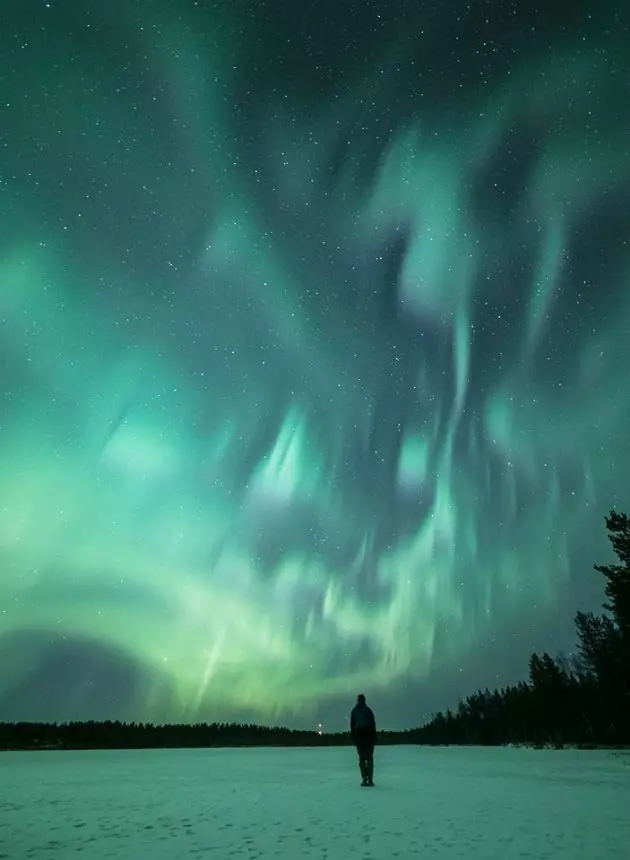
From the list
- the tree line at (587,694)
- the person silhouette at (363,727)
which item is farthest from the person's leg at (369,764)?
the tree line at (587,694)

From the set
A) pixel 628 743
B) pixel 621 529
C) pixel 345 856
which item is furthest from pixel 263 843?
pixel 628 743

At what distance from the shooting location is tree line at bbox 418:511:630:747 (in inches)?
1770

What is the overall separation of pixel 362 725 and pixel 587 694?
72.2 meters

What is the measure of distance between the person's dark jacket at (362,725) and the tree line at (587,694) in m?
32.5

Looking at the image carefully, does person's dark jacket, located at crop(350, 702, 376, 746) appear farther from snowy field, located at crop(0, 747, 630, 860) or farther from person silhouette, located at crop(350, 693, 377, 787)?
snowy field, located at crop(0, 747, 630, 860)

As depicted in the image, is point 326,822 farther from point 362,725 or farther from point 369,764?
point 369,764

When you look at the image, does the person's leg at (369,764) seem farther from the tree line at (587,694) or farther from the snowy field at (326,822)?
the tree line at (587,694)

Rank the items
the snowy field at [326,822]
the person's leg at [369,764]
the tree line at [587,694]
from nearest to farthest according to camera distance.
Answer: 1. the snowy field at [326,822]
2. the person's leg at [369,764]
3. the tree line at [587,694]

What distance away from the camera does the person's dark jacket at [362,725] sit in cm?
1766

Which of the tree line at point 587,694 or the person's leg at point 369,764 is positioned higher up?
the tree line at point 587,694

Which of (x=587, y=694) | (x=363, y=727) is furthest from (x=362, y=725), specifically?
(x=587, y=694)

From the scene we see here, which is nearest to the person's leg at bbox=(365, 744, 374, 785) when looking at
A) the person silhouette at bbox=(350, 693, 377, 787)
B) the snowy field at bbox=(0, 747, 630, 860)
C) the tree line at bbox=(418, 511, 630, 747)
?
the person silhouette at bbox=(350, 693, 377, 787)

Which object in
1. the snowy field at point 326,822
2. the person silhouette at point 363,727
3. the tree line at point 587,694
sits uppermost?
the tree line at point 587,694

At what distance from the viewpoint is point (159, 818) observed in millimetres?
12078
